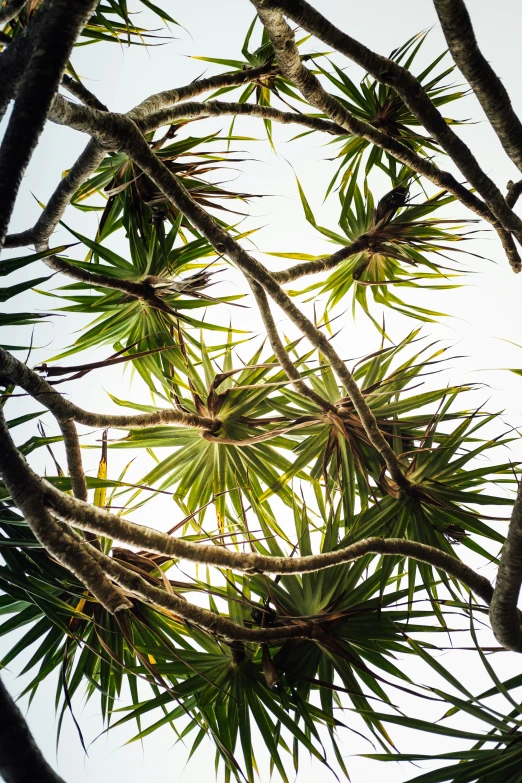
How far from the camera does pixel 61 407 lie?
951 millimetres

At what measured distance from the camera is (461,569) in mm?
1046

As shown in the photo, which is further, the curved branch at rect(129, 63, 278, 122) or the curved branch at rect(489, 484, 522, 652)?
the curved branch at rect(129, 63, 278, 122)

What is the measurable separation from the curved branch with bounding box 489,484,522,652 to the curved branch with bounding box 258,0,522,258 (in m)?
0.74

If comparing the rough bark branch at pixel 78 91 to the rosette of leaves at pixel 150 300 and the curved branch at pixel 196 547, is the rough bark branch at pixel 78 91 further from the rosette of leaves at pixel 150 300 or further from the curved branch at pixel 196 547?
the curved branch at pixel 196 547

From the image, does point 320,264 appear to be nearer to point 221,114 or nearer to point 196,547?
point 221,114

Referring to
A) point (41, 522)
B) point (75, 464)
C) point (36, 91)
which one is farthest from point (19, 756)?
point (75, 464)

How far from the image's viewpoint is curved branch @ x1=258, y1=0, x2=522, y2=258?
1.03 m

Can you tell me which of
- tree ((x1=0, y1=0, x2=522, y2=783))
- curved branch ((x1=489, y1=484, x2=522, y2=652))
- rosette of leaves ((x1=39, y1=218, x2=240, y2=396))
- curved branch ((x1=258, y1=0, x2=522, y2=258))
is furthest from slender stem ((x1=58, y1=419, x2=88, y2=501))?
curved branch ((x1=258, y1=0, x2=522, y2=258))

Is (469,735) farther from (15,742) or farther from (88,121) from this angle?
(88,121)

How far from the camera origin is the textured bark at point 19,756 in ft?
1.01

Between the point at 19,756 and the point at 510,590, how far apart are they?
2.63ft

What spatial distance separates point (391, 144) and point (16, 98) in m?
1.12

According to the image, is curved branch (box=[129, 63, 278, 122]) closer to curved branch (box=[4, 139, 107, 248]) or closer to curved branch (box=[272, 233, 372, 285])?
curved branch (box=[4, 139, 107, 248])

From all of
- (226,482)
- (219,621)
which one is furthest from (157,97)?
(219,621)
